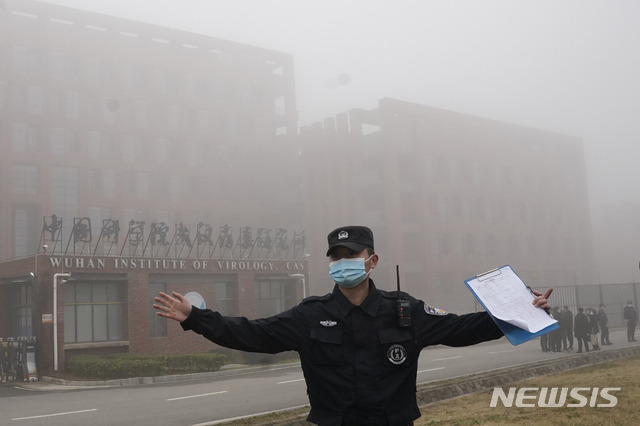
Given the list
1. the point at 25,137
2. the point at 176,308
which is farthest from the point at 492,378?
the point at 25,137

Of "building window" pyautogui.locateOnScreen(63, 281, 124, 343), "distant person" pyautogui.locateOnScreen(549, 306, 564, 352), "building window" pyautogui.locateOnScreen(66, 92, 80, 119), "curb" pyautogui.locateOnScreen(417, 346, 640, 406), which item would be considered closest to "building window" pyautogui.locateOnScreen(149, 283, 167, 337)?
"building window" pyautogui.locateOnScreen(63, 281, 124, 343)

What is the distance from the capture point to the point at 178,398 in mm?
16516

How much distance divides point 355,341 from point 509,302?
0.98 meters

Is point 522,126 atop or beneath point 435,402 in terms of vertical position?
atop

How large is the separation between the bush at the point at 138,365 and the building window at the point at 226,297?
26.3ft

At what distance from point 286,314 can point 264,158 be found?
226ft

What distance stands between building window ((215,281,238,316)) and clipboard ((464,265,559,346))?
99.1ft

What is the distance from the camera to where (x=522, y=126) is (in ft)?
252

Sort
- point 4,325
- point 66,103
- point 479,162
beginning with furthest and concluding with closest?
point 479,162, point 66,103, point 4,325

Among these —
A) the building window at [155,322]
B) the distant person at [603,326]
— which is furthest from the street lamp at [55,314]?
the distant person at [603,326]

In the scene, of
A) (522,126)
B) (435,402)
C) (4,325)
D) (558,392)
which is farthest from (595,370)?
(522,126)

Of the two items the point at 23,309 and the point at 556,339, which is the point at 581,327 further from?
the point at 23,309

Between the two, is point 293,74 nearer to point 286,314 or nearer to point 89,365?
point 89,365

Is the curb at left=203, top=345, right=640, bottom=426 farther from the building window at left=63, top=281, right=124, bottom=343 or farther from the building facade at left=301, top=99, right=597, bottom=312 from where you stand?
the building facade at left=301, top=99, right=597, bottom=312
